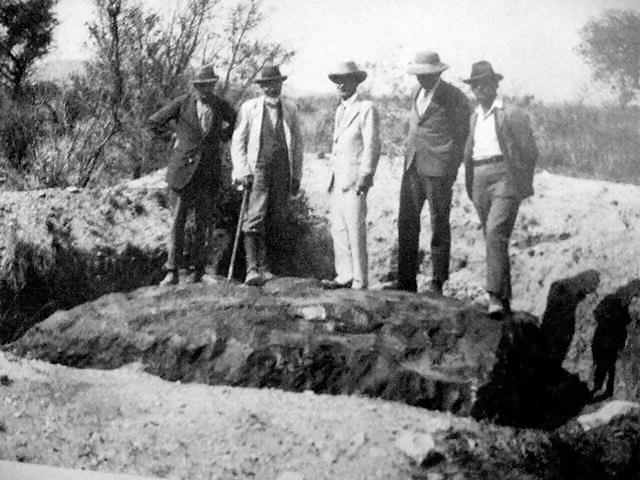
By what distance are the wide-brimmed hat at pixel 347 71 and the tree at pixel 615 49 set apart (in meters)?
1.09

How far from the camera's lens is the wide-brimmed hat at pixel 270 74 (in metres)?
4.39

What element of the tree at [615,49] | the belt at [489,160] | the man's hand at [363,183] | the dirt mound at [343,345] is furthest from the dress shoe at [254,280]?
the tree at [615,49]

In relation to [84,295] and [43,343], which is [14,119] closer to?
[84,295]

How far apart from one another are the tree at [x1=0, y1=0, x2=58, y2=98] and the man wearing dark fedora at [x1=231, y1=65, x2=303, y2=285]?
116cm

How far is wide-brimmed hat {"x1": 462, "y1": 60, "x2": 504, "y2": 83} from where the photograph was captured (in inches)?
158

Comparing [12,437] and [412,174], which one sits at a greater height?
[412,174]

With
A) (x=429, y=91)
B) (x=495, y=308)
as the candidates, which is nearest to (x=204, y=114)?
(x=429, y=91)

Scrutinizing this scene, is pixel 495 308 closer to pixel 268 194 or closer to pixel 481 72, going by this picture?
pixel 481 72

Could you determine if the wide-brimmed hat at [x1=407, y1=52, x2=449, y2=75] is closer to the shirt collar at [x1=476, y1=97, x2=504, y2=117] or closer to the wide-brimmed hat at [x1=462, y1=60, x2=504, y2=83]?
the wide-brimmed hat at [x1=462, y1=60, x2=504, y2=83]

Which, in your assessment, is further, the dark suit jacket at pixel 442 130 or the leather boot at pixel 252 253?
the leather boot at pixel 252 253

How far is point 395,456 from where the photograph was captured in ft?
10.5

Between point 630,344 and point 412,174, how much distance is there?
1.37 metres

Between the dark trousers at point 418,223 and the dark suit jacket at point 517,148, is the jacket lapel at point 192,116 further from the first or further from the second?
the dark suit jacket at point 517,148

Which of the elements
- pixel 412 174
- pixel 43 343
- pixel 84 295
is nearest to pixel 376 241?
pixel 412 174
